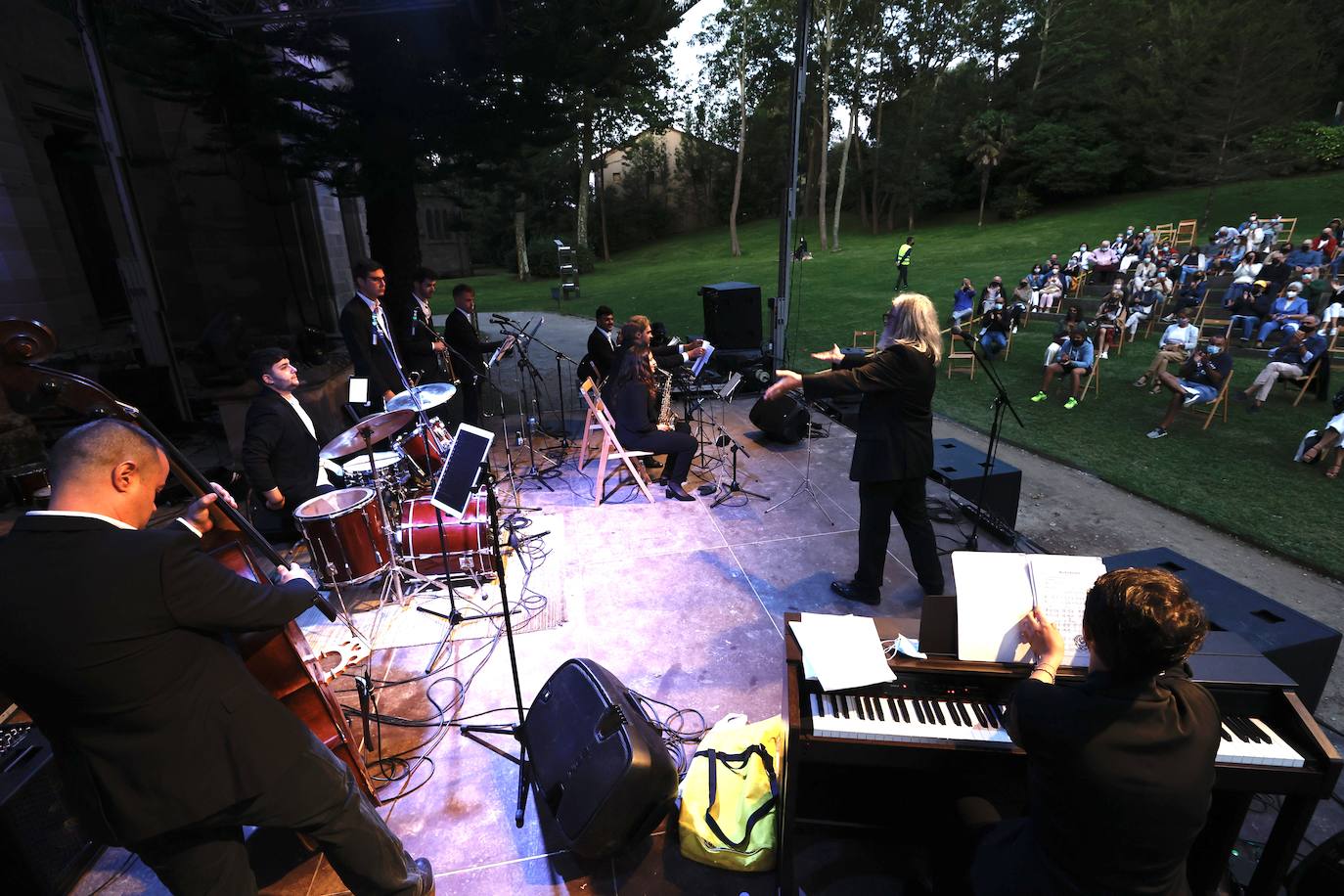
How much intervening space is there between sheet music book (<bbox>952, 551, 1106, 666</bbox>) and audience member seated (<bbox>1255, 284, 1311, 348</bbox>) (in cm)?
1384

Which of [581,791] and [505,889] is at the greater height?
[581,791]

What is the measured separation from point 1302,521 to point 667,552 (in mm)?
6371

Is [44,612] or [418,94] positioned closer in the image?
[44,612]

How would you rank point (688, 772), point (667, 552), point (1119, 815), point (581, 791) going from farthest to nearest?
1. point (667, 552)
2. point (688, 772)
3. point (581, 791)
4. point (1119, 815)

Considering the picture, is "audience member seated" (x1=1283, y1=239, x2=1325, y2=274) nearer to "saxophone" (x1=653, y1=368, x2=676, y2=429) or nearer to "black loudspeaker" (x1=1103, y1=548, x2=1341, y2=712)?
"black loudspeaker" (x1=1103, y1=548, x2=1341, y2=712)

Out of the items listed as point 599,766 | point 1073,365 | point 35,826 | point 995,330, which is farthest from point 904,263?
point 35,826

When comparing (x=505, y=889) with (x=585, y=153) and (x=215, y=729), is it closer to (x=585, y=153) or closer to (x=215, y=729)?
(x=215, y=729)

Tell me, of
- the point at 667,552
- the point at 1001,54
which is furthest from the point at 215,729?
the point at 1001,54

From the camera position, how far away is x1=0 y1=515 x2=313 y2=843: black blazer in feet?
5.17

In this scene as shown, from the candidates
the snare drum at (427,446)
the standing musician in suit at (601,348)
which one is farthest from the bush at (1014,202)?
the snare drum at (427,446)

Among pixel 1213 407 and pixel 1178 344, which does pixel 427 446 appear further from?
pixel 1178 344

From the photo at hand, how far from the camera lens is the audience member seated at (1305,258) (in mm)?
14774

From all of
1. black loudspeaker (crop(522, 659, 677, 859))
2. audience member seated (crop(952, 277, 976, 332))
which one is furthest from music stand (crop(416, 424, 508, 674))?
audience member seated (crop(952, 277, 976, 332))

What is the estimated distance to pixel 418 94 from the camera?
27.9 feet
